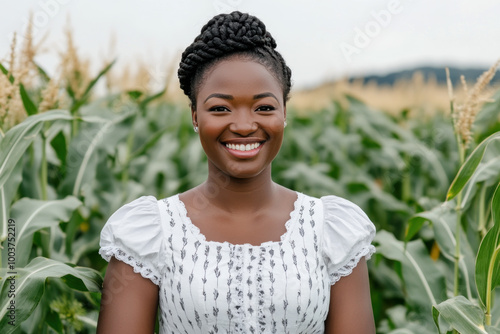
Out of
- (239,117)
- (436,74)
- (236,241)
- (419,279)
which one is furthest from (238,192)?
(436,74)

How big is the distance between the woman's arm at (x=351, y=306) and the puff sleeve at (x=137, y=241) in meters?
0.55

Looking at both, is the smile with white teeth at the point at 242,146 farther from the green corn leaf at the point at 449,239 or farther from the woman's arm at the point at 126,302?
the green corn leaf at the point at 449,239

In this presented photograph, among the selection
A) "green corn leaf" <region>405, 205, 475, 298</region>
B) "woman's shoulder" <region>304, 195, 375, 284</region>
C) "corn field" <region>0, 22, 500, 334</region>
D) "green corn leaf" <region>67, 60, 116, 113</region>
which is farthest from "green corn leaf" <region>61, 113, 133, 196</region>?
"green corn leaf" <region>405, 205, 475, 298</region>

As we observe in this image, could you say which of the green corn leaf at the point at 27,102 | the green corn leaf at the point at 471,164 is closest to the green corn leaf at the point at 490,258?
the green corn leaf at the point at 471,164

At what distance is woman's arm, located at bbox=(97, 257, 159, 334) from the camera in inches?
70.2

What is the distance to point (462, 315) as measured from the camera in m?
1.87

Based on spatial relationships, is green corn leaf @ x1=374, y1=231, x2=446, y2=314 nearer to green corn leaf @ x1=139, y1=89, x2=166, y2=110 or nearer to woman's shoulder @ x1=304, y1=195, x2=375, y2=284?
woman's shoulder @ x1=304, y1=195, x2=375, y2=284

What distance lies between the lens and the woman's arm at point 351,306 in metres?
1.86

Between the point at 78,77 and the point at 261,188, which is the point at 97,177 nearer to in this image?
the point at 78,77

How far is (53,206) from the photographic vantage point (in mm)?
2328

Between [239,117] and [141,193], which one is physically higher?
[239,117]

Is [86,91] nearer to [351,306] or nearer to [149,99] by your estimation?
[149,99]

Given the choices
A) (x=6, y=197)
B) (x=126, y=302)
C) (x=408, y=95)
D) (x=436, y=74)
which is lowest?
(x=436, y=74)

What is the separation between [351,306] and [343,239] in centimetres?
21
